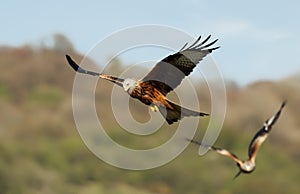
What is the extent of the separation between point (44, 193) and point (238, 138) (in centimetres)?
804

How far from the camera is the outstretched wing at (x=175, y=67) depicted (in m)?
9.37

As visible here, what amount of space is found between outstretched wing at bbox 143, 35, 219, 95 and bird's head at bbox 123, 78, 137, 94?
0.18 m

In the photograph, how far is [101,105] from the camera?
122 feet

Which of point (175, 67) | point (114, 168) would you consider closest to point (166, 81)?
point (175, 67)

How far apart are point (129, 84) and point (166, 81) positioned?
446 mm

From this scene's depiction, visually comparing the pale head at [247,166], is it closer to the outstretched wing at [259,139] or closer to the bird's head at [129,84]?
the outstretched wing at [259,139]

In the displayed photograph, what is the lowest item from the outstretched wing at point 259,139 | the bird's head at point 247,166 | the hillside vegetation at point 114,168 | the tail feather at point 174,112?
the tail feather at point 174,112

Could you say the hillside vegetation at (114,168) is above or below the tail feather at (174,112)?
above

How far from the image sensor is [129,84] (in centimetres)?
912

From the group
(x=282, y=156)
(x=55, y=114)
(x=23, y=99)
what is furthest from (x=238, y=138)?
(x=23, y=99)

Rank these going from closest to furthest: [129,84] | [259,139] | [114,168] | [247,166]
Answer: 1. [129,84]
2. [247,166]
3. [259,139]
4. [114,168]

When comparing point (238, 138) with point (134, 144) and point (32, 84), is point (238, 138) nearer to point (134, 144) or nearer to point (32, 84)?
point (134, 144)

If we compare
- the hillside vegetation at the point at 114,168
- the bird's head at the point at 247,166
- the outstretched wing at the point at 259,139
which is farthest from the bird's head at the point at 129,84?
the hillside vegetation at the point at 114,168

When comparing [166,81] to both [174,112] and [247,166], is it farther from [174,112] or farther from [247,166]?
[247,166]
